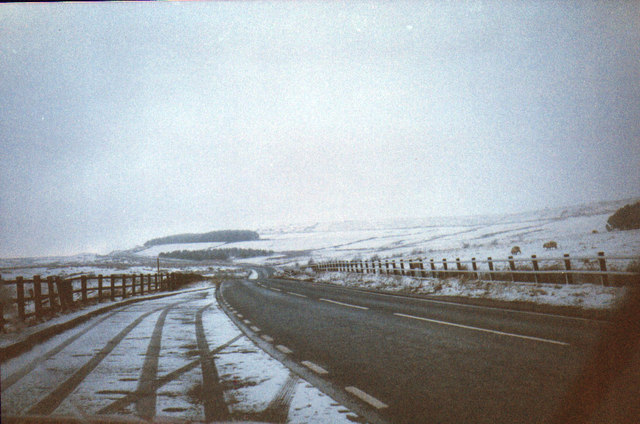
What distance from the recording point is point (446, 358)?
617cm

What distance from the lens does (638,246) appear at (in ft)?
65.2

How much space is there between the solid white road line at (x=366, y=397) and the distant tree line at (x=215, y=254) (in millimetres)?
142453

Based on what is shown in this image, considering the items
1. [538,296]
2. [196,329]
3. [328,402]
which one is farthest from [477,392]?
[538,296]

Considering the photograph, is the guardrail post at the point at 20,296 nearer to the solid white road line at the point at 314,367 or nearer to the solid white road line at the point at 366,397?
the solid white road line at the point at 314,367

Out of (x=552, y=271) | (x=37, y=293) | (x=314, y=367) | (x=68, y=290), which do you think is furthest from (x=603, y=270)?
(x=68, y=290)

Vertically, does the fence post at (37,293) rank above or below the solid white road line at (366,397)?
above

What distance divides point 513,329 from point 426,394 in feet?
15.1

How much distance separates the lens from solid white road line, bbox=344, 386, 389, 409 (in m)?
4.23

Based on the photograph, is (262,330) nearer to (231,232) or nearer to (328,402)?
(328,402)

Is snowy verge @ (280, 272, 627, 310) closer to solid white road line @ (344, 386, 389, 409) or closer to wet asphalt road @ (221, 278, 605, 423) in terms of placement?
wet asphalt road @ (221, 278, 605, 423)

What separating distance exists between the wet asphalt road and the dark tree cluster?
27.9m

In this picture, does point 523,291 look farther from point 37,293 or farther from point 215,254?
point 215,254

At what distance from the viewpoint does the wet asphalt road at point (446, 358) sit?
162 inches

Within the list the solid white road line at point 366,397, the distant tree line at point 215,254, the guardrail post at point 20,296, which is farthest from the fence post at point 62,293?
the distant tree line at point 215,254
